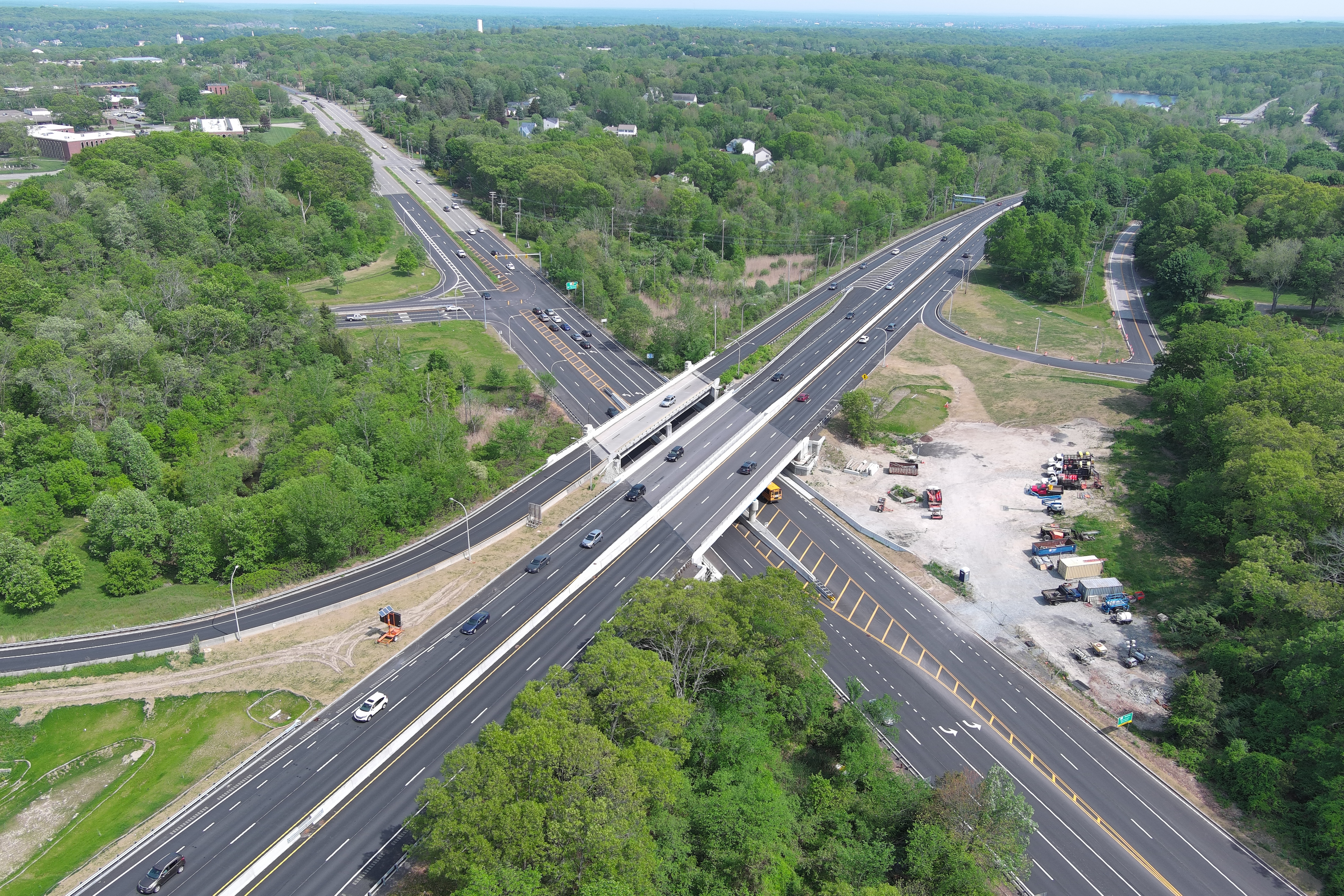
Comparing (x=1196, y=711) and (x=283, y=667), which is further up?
(x=1196, y=711)

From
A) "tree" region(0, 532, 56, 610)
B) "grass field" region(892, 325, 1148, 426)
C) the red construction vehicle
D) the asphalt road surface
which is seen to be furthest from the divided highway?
"grass field" region(892, 325, 1148, 426)

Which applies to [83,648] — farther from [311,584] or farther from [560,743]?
[560,743]

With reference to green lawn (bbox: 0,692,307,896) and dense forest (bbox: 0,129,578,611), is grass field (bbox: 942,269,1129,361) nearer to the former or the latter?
dense forest (bbox: 0,129,578,611)

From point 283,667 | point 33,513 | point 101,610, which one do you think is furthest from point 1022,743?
point 33,513

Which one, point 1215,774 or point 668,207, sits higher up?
point 668,207

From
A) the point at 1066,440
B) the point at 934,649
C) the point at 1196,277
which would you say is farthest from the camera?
the point at 1196,277

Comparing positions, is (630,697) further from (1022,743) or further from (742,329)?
(742,329)

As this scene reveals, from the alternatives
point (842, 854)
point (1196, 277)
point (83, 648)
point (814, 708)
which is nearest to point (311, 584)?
point (83, 648)
